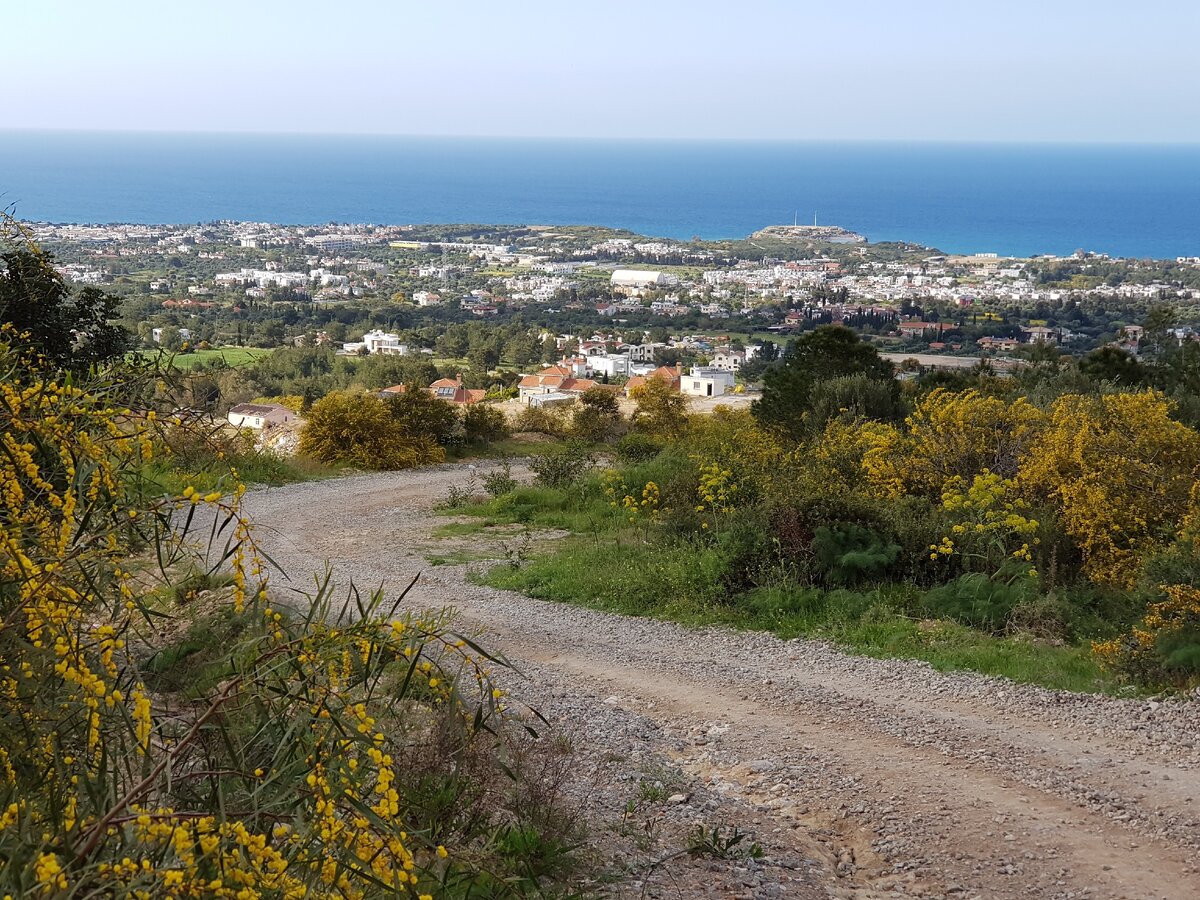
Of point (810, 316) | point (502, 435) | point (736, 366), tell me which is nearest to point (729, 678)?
point (502, 435)

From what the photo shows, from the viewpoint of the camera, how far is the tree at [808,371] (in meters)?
17.6

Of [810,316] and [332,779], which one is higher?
[332,779]

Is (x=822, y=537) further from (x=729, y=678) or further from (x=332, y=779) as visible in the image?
(x=332, y=779)

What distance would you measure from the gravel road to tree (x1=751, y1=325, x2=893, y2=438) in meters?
8.81

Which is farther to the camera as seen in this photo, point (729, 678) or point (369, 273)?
point (369, 273)

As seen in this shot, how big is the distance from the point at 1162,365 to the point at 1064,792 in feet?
62.4

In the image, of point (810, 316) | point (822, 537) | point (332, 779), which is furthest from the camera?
point (810, 316)

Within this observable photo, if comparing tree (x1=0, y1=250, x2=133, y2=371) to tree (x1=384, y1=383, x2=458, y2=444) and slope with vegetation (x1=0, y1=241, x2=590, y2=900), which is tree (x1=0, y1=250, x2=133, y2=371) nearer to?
tree (x1=384, y1=383, x2=458, y2=444)

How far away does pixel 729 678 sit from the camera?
8008 mm

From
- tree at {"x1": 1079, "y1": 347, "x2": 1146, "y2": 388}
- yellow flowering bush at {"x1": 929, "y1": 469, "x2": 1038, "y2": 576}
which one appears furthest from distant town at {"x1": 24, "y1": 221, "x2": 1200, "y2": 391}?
yellow flowering bush at {"x1": 929, "y1": 469, "x2": 1038, "y2": 576}

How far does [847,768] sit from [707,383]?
30.1 m

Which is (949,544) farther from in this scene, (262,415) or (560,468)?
(262,415)

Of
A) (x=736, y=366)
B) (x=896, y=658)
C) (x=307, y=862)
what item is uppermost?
(x=307, y=862)

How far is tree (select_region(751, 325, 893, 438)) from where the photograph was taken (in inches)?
695
